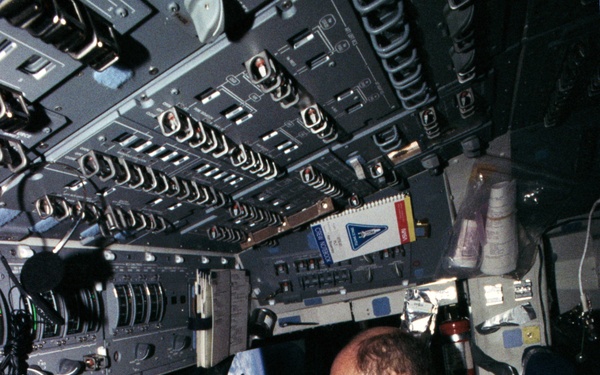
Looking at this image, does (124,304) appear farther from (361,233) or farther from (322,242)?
(361,233)

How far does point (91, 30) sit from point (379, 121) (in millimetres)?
1467

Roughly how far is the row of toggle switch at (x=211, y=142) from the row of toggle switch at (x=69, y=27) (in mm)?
350

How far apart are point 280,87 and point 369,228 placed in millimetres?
1949

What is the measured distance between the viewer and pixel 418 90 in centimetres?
186

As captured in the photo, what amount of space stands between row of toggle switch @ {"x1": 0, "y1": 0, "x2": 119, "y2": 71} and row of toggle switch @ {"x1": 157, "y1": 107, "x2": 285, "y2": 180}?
13.8 inches

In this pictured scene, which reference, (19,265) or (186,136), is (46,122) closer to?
(186,136)

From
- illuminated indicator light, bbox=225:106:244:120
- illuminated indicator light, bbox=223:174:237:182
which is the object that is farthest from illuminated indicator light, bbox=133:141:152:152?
illuminated indicator light, bbox=223:174:237:182

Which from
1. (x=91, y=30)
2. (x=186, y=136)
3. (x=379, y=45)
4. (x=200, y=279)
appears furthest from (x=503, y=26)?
(x=200, y=279)

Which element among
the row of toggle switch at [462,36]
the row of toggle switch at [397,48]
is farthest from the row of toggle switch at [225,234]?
the row of toggle switch at [462,36]

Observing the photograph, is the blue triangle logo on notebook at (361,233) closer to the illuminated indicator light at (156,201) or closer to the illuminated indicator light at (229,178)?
the illuminated indicator light at (229,178)

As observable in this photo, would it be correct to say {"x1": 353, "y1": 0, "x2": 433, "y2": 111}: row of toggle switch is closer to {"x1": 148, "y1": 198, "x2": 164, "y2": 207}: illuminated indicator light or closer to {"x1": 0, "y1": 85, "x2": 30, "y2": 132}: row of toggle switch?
{"x1": 0, "y1": 85, "x2": 30, "y2": 132}: row of toggle switch

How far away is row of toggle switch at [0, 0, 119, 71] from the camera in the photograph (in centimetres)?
88

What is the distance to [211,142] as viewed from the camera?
162cm

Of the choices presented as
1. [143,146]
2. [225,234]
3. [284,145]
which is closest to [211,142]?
[143,146]
